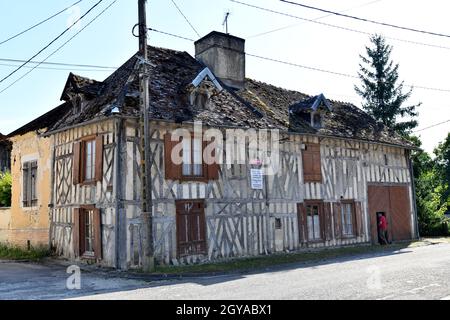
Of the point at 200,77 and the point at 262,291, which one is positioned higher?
the point at 200,77

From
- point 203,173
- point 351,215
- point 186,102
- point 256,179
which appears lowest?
point 351,215

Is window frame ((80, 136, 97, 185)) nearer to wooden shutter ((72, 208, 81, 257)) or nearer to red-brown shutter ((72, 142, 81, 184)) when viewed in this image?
red-brown shutter ((72, 142, 81, 184))

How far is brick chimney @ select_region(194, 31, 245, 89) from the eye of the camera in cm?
1792

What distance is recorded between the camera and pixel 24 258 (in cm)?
1502

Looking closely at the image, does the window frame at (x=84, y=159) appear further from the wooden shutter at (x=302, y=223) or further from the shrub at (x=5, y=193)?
the shrub at (x=5, y=193)

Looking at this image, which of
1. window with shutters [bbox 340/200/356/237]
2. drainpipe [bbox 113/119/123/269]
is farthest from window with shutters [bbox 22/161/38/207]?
window with shutters [bbox 340/200/356/237]

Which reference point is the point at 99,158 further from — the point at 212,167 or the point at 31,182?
the point at 31,182

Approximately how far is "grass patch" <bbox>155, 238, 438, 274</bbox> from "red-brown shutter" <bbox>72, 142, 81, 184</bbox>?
406 centimetres

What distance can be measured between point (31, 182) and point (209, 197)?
7.55 metres

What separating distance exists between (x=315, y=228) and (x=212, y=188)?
16.8 feet

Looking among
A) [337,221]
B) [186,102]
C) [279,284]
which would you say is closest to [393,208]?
[337,221]

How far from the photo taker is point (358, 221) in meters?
18.5

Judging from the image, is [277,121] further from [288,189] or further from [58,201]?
[58,201]

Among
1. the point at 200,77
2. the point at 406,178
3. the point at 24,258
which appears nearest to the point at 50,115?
the point at 24,258
